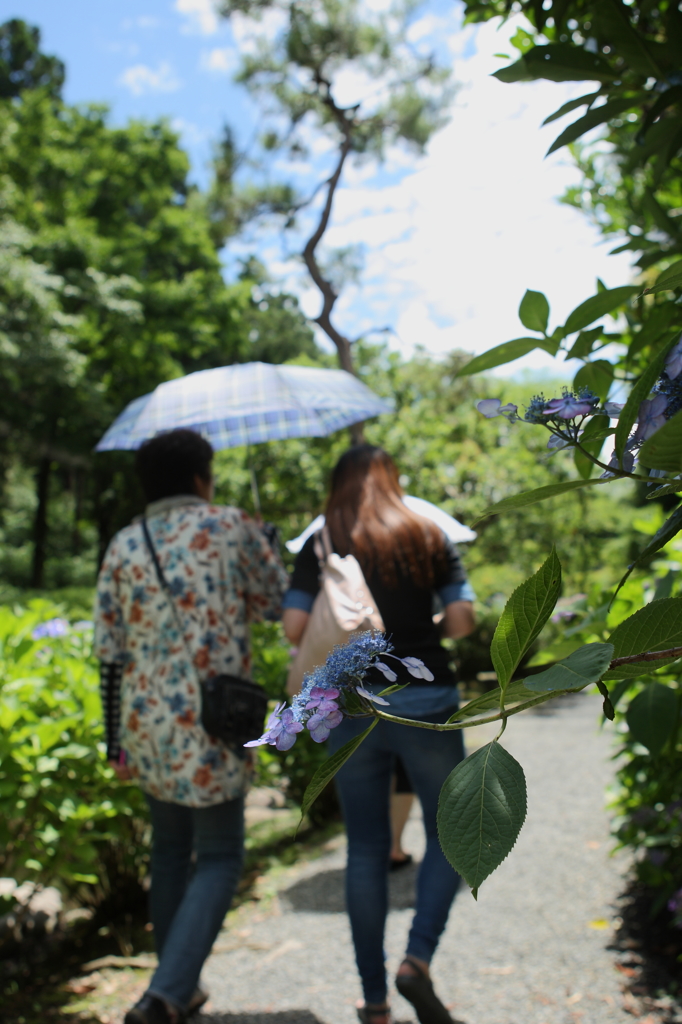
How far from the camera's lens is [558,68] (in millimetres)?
992

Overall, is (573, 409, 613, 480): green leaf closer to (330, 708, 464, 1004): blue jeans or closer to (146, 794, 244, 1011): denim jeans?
(330, 708, 464, 1004): blue jeans

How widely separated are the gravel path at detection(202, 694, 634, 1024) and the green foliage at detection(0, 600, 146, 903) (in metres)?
0.72

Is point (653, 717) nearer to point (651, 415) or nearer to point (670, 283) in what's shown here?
point (651, 415)

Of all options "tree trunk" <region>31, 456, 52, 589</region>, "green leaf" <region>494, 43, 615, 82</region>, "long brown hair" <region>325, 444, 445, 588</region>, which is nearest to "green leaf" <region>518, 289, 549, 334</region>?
"green leaf" <region>494, 43, 615, 82</region>

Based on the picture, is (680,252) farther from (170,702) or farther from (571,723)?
(571,723)

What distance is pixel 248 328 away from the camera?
73.9ft

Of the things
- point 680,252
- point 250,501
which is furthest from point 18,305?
point 680,252

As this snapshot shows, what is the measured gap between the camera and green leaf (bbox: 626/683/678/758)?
1181 mm

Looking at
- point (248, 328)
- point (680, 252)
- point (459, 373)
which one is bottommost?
point (459, 373)

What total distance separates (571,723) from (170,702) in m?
6.36

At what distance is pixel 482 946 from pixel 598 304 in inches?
112

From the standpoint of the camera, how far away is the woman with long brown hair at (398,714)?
89.9 inches

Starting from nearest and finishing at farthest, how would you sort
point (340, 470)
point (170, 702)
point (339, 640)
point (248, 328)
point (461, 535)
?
point (339, 640)
point (170, 702)
point (340, 470)
point (461, 535)
point (248, 328)

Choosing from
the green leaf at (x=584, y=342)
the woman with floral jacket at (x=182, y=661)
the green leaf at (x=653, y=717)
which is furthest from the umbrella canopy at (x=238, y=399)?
the green leaf at (x=584, y=342)
